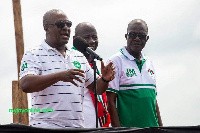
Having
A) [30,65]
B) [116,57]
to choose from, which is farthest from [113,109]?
[30,65]

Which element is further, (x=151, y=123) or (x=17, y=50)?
(x=17, y=50)

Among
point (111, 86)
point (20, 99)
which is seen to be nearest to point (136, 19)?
point (111, 86)

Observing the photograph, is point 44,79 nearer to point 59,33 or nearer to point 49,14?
point 59,33

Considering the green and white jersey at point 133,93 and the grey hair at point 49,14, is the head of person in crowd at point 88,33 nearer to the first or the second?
the green and white jersey at point 133,93

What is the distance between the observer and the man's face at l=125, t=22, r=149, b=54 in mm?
5262

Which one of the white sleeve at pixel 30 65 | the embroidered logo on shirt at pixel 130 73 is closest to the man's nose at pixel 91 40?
the embroidered logo on shirt at pixel 130 73

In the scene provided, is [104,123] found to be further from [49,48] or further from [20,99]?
[20,99]

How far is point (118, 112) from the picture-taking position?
506 centimetres

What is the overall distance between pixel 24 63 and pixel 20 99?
4.23 metres

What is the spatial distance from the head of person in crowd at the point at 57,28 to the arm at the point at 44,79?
577 mm

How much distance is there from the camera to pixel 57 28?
4.44 meters

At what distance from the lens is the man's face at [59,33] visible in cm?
441

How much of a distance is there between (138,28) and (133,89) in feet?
2.60

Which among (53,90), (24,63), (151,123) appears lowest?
(151,123)
